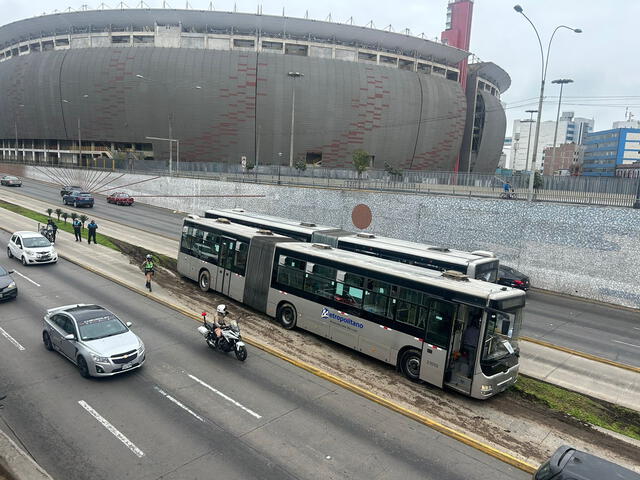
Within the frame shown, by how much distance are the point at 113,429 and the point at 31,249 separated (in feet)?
59.8

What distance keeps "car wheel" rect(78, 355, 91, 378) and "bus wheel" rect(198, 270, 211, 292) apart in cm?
910

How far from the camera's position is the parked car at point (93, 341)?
11.9m

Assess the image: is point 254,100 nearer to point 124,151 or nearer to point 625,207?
point 124,151

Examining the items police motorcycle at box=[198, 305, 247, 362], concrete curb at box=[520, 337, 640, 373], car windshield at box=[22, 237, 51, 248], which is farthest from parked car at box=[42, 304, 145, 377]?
concrete curb at box=[520, 337, 640, 373]

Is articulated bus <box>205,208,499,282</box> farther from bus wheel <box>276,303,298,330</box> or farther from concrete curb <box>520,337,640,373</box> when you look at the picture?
bus wheel <box>276,303,298,330</box>

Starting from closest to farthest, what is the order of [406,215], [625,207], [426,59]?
[625,207] → [406,215] → [426,59]

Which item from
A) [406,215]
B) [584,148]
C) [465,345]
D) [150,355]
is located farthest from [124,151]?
[584,148]

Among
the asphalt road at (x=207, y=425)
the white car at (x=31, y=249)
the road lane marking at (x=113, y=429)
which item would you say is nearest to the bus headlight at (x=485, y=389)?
the asphalt road at (x=207, y=425)

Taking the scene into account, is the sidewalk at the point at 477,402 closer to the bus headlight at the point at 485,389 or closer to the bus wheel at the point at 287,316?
the bus wheel at the point at 287,316

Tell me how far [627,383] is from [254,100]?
258 feet

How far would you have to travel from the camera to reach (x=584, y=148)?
167 metres

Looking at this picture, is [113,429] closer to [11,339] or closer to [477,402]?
[11,339]

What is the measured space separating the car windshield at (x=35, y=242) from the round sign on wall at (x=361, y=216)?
Answer: 2226 centimetres

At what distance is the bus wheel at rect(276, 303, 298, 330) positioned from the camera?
16859 mm
